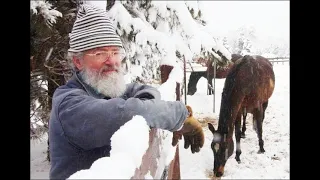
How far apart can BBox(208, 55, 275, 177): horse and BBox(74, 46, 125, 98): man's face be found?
4.84 metres

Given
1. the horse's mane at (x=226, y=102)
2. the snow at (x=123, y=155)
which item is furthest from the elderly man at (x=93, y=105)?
the horse's mane at (x=226, y=102)

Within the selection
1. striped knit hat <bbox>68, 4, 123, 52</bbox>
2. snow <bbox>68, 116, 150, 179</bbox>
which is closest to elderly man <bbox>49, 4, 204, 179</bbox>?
striped knit hat <bbox>68, 4, 123, 52</bbox>

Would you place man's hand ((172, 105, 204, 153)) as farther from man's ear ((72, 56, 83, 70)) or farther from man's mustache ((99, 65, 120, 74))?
man's ear ((72, 56, 83, 70))

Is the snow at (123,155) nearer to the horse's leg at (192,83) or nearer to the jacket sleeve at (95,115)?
the jacket sleeve at (95,115)

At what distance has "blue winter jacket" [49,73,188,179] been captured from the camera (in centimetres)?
131

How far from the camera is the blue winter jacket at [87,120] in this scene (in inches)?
51.8

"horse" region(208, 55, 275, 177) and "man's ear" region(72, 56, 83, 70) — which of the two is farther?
"horse" region(208, 55, 275, 177)

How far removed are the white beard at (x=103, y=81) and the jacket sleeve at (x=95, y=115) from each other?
0.70 ft

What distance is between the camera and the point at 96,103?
1.33m

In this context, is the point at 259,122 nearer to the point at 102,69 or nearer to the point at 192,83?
the point at 102,69
